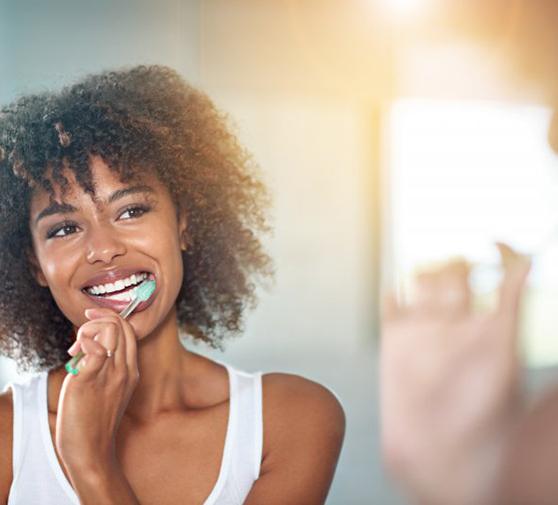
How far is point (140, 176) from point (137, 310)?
140mm

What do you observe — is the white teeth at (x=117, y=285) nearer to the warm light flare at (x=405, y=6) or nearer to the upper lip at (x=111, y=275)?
the upper lip at (x=111, y=275)

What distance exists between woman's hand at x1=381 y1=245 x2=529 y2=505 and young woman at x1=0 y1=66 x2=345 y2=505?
25 centimetres

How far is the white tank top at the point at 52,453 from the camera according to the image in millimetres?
845

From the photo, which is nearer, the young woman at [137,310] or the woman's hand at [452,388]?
the woman's hand at [452,388]

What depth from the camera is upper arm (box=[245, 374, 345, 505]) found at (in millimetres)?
859

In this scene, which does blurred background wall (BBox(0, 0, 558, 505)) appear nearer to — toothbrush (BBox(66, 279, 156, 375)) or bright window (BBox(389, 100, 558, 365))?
bright window (BBox(389, 100, 558, 365))

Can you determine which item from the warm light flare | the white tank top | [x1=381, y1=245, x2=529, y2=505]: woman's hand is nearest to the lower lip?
the white tank top

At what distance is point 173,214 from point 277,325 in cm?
18

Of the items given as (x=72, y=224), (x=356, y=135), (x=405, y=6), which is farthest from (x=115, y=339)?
(x=405, y=6)

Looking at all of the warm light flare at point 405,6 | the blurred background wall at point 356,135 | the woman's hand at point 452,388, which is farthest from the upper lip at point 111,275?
the warm light flare at point 405,6

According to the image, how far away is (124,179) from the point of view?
84 centimetres

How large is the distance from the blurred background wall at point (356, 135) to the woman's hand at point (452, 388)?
0.87 feet

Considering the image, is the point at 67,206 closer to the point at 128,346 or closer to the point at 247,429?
the point at 128,346

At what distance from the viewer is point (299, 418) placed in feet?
2.95
